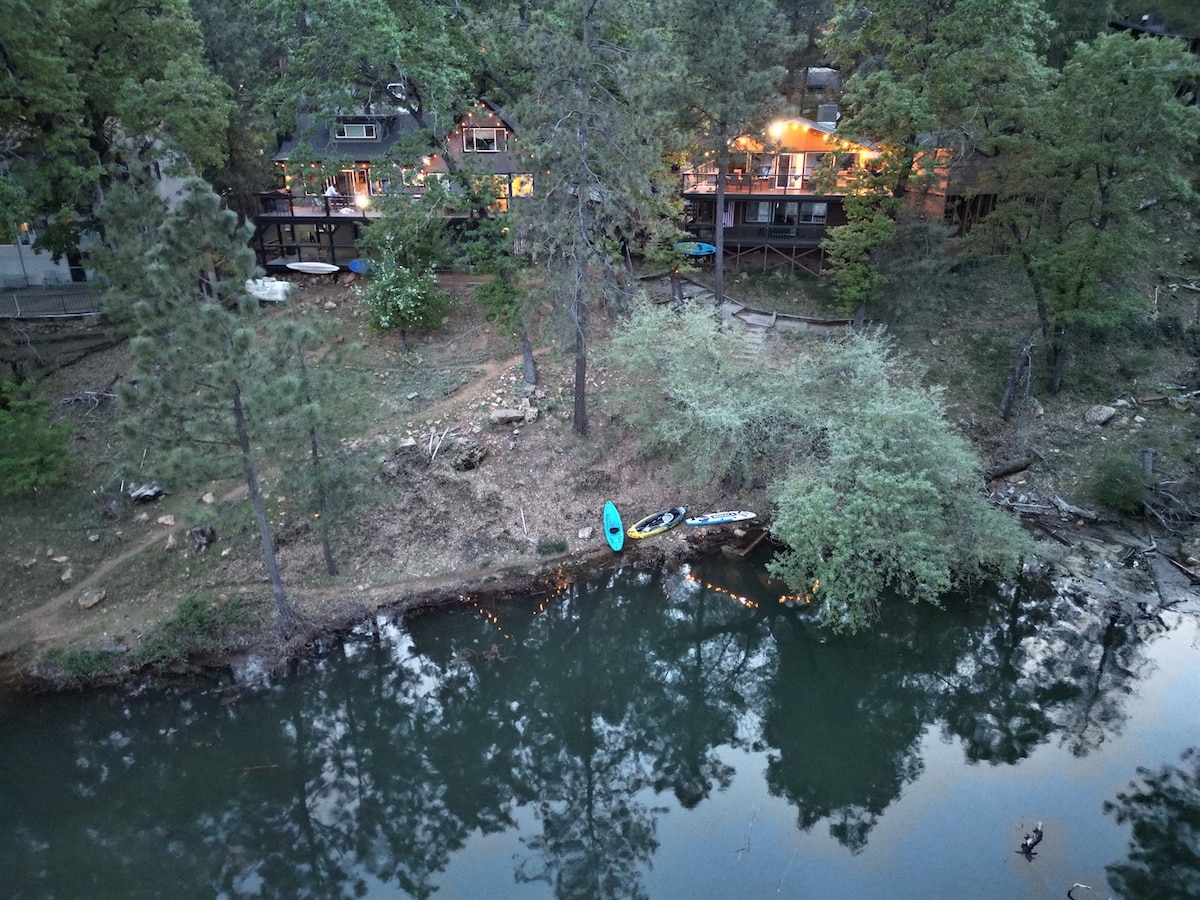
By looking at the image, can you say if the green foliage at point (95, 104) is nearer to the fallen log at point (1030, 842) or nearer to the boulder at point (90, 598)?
the boulder at point (90, 598)

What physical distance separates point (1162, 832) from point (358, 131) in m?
37.5

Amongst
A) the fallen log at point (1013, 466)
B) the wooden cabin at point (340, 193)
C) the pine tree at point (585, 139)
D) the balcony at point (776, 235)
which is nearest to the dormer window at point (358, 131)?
the wooden cabin at point (340, 193)

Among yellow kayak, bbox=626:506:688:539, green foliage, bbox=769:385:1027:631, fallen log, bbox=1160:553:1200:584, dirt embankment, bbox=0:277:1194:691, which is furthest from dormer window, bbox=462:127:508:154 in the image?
fallen log, bbox=1160:553:1200:584

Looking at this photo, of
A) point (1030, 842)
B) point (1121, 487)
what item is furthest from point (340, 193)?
point (1030, 842)

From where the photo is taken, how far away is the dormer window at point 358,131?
1435 inches

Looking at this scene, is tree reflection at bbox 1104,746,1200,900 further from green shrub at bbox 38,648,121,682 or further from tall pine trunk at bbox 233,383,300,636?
green shrub at bbox 38,648,121,682

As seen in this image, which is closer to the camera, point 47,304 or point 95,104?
point 95,104

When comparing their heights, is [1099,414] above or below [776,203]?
below

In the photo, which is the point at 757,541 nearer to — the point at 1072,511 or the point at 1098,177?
the point at 1072,511

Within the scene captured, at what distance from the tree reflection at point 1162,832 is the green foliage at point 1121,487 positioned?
8.74m

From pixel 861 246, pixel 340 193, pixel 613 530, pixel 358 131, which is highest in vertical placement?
pixel 358 131

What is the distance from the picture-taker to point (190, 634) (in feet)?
67.0

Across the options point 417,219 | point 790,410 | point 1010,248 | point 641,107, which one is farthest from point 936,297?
point 417,219

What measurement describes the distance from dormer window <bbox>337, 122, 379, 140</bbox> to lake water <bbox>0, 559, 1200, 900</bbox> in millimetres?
24305
